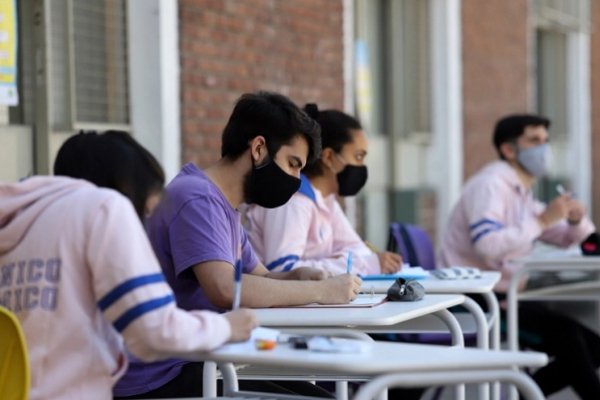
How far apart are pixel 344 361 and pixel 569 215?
14.0 ft

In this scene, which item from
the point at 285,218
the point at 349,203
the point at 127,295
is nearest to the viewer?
the point at 127,295

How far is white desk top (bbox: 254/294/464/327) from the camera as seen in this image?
322 centimetres

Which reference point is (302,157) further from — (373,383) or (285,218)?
(373,383)

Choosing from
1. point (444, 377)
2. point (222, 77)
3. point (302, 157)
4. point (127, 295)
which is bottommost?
point (444, 377)

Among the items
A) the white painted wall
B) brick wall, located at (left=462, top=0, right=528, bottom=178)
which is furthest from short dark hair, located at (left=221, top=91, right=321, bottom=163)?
brick wall, located at (left=462, top=0, right=528, bottom=178)

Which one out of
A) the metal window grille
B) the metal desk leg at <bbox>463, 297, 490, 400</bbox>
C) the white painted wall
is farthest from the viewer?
the white painted wall

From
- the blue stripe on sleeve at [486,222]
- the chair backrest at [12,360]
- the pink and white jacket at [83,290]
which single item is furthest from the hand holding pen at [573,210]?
the chair backrest at [12,360]

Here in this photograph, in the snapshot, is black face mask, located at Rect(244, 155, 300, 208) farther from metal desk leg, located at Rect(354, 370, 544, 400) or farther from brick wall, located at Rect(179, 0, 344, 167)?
brick wall, located at Rect(179, 0, 344, 167)

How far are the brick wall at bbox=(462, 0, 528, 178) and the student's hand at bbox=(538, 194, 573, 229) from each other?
3812mm

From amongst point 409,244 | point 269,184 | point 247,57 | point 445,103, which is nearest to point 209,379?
point 269,184

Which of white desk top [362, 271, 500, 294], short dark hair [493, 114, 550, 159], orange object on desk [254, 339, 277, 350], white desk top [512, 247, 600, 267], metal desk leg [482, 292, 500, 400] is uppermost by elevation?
short dark hair [493, 114, 550, 159]

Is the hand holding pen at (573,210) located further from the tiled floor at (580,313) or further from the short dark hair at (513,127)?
the tiled floor at (580,313)

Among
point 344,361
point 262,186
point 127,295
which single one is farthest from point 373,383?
point 262,186

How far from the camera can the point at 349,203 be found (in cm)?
814
